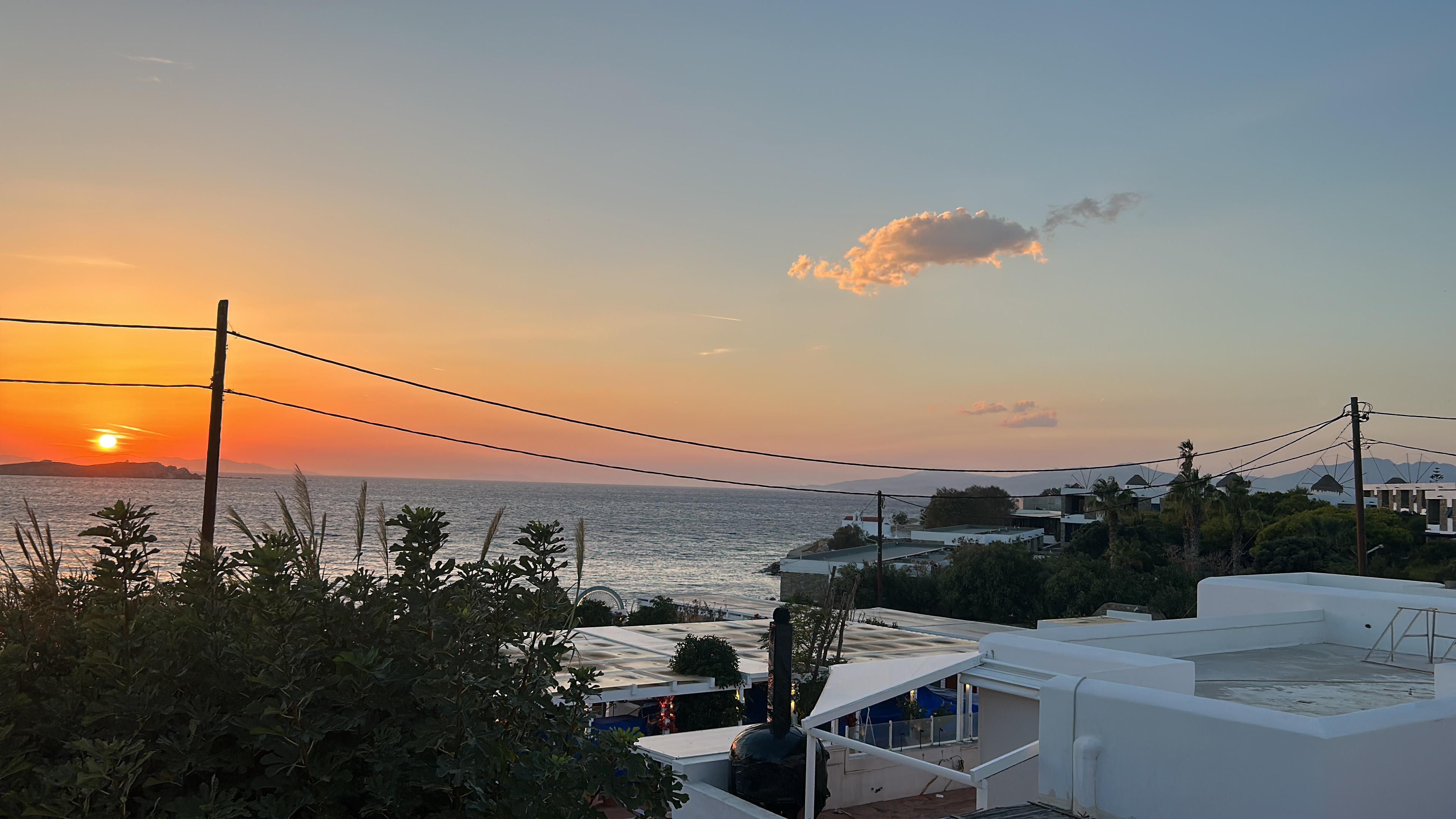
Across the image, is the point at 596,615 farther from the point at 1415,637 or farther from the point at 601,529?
the point at 601,529

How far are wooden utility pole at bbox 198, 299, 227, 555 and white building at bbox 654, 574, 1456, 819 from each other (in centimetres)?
799

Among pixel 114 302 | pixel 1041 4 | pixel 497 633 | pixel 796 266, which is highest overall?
pixel 1041 4

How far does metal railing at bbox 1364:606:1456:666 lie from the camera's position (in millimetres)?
12711

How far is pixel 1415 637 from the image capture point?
43.5 ft

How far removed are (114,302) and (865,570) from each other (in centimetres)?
4105

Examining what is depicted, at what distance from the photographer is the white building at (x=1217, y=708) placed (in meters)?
6.85

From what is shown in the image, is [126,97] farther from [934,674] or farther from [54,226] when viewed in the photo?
[934,674]

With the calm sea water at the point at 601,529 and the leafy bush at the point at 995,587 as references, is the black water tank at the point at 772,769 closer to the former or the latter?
the calm sea water at the point at 601,529

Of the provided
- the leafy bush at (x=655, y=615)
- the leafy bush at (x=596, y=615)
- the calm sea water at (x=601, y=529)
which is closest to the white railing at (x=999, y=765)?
the leafy bush at (x=655, y=615)

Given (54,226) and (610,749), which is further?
(54,226)

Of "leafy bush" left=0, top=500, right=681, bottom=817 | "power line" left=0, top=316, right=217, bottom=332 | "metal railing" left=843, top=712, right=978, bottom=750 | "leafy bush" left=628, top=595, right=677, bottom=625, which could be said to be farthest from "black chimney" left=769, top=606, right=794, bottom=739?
"leafy bush" left=628, top=595, right=677, bottom=625

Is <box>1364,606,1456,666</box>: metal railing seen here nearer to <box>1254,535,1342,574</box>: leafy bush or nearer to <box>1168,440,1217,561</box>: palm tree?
<box>1254,535,1342,574</box>: leafy bush

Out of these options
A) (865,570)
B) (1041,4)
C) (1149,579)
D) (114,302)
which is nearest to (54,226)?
(114,302)

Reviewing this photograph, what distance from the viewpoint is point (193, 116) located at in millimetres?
15750
